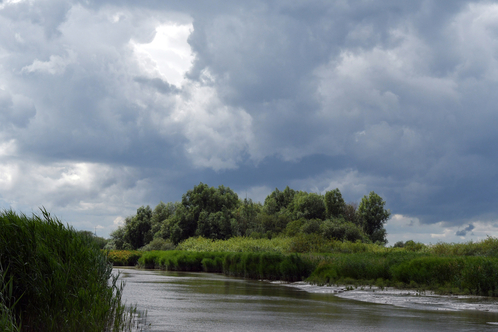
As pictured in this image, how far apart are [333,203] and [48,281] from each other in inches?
3325

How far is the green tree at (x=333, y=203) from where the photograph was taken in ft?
305

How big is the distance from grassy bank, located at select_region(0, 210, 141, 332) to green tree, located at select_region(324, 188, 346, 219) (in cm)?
8247

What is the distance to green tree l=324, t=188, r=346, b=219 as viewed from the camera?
93062 millimetres

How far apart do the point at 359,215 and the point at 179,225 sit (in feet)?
117

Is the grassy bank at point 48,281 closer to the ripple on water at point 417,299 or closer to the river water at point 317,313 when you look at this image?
the river water at point 317,313

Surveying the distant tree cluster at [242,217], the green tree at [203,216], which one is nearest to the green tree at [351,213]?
the distant tree cluster at [242,217]

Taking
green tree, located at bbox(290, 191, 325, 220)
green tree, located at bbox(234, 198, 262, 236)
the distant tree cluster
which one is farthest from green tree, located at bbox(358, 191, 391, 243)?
green tree, located at bbox(234, 198, 262, 236)

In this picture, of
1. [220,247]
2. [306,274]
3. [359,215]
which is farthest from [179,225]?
[306,274]

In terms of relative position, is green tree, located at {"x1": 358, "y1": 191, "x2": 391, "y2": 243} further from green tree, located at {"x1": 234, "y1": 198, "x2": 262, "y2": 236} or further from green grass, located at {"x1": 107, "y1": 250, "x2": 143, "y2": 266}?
green grass, located at {"x1": 107, "y1": 250, "x2": 143, "y2": 266}

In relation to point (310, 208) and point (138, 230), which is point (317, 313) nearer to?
point (310, 208)

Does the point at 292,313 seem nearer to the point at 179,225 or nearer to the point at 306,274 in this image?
the point at 306,274

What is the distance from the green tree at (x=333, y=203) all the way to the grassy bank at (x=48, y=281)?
82.5 m

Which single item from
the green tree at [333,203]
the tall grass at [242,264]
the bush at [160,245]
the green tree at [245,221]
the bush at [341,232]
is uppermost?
the green tree at [333,203]

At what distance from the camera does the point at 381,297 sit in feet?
84.3
